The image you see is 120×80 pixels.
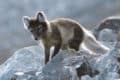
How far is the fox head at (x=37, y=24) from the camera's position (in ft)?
43.4

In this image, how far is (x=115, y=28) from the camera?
17.0 m

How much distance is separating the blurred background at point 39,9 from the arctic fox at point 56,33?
14.0 metres

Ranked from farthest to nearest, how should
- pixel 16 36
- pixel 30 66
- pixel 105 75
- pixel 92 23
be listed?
pixel 16 36, pixel 92 23, pixel 30 66, pixel 105 75

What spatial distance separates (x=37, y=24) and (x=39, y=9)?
2011 centimetres

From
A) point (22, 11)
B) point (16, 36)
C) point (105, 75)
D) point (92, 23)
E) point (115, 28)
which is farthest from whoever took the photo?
point (22, 11)

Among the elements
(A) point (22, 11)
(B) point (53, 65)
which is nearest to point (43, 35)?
(B) point (53, 65)

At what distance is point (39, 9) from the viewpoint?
33344 mm

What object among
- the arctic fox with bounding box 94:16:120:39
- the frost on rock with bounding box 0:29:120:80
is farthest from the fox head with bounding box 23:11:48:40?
the arctic fox with bounding box 94:16:120:39

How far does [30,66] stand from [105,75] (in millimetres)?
2155

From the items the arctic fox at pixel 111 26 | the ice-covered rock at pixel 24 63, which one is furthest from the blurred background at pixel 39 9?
the ice-covered rock at pixel 24 63

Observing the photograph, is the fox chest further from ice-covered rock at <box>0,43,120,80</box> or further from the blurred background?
the blurred background

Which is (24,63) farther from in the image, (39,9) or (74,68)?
(39,9)

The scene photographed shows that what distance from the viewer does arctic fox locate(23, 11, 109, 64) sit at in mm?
13281

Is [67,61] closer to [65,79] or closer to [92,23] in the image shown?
[65,79]
